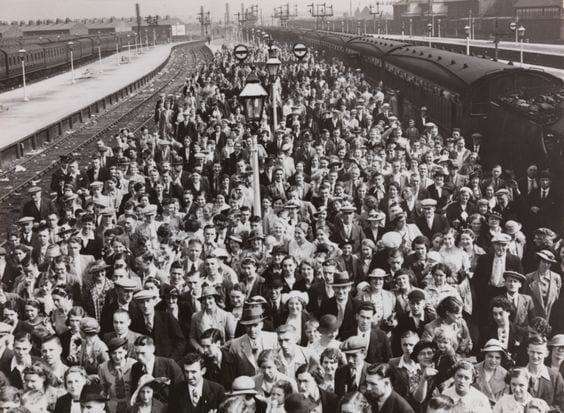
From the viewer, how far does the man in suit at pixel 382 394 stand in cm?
478

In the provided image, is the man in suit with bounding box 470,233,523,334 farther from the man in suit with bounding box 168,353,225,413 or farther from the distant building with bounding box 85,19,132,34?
the distant building with bounding box 85,19,132,34

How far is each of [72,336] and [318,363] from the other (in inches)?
90.4

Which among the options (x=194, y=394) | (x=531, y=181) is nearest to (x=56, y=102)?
(x=531, y=181)

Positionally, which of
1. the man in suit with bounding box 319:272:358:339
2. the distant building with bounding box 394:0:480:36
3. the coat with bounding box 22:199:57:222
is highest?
the distant building with bounding box 394:0:480:36

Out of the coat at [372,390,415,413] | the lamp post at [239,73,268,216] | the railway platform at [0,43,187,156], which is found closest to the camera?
the coat at [372,390,415,413]

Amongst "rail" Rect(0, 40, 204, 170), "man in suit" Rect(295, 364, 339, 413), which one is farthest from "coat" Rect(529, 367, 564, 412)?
"rail" Rect(0, 40, 204, 170)

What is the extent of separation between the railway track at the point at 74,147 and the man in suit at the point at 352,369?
1022cm

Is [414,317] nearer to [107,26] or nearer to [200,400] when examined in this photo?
[200,400]

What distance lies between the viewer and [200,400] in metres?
5.13

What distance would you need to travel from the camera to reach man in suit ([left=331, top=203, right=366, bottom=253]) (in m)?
8.58

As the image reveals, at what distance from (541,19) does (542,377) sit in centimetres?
4279

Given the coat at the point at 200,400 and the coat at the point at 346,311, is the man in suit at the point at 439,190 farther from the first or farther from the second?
the coat at the point at 200,400

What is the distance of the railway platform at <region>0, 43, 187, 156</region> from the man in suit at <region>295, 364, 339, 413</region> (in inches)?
650

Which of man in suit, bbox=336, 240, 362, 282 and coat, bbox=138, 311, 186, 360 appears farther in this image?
man in suit, bbox=336, 240, 362, 282
